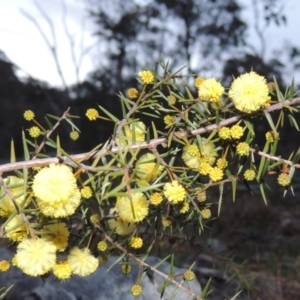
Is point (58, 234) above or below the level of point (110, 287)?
above

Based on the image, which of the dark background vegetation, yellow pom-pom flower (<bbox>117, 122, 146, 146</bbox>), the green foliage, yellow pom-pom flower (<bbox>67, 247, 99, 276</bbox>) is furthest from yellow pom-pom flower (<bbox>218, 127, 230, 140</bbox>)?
the dark background vegetation

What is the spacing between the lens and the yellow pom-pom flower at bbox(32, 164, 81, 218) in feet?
1.65

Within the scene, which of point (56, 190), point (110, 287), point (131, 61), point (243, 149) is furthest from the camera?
point (131, 61)

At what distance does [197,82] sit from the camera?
644 mm

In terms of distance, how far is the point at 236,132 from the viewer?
1.99 feet

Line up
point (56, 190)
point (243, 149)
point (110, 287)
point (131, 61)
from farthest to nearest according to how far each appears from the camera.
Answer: point (131, 61) → point (110, 287) → point (243, 149) → point (56, 190)

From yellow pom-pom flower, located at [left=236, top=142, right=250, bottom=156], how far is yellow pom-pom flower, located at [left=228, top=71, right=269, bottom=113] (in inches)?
1.8

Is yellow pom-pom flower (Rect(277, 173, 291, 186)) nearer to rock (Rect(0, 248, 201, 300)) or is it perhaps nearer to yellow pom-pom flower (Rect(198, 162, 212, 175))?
yellow pom-pom flower (Rect(198, 162, 212, 175))

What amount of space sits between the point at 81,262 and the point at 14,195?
0.39 feet

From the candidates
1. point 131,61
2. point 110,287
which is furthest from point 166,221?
A: point 131,61

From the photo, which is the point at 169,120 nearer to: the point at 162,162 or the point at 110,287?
the point at 162,162

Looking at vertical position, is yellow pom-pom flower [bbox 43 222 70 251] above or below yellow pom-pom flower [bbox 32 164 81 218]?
below

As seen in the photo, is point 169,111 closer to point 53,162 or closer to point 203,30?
point 53,162

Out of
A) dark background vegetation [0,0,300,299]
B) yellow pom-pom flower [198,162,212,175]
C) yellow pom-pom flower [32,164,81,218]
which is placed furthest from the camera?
dark background vegetation [0,0,300,299]
